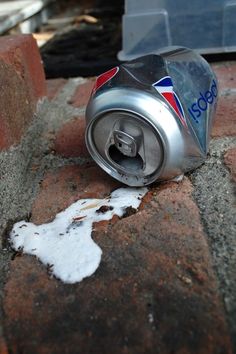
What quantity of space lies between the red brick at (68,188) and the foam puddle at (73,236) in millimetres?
15

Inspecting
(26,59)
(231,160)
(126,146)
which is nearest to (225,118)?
(231,160)

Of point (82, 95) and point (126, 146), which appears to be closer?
point (126, 146)

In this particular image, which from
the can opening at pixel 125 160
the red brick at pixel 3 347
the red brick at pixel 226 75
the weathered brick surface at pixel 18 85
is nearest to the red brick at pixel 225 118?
the red brick at pixel 226 75

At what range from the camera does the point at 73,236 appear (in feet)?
1.74

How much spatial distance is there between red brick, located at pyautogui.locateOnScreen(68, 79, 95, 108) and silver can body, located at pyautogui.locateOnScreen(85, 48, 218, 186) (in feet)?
0.93

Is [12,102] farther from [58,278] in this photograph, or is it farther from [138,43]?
[138,43]

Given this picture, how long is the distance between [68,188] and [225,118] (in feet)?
1.00

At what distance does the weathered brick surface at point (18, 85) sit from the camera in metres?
0.63

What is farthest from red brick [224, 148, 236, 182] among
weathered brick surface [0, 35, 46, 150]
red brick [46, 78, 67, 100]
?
red brick [46, 78, 67, 100]

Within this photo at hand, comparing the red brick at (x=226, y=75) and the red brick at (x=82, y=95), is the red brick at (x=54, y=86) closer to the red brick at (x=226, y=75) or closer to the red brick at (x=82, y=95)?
the red brick at (x=82, y=95)

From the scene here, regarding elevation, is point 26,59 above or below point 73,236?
above

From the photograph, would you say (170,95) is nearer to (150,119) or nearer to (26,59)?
(150,119)

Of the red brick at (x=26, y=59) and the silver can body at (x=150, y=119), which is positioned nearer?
the silver can body at (x=150, y=119)

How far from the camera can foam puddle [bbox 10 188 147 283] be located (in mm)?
487
